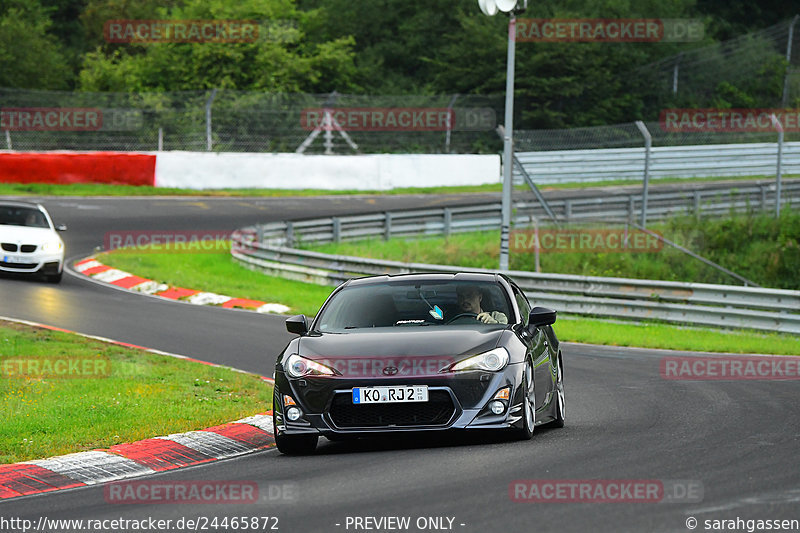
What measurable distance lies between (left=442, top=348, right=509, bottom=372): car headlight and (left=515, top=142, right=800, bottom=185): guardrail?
25.9 meters

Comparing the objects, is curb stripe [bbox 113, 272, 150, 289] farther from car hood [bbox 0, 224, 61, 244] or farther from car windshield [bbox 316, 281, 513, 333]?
car windshield [bbox 316, 281, 513, 333]

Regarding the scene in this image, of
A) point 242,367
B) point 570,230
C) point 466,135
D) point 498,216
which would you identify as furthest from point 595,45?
point 242,367

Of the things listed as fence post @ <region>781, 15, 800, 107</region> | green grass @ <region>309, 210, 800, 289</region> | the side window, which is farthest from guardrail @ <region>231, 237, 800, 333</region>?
fence post @ <region>781, 15, 800, 107</region>

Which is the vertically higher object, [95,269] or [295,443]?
[295,443]

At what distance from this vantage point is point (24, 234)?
22.8 m

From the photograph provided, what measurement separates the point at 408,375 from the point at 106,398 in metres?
3.87

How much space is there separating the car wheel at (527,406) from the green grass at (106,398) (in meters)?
2.79

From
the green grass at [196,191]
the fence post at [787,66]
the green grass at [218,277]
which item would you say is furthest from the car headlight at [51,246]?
the fence post at [787,66]

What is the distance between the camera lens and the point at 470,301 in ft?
32.2

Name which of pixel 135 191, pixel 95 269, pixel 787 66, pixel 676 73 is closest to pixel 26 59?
pixel 135 191

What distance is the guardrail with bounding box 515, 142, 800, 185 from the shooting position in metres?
36.2

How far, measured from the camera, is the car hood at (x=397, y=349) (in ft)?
28.2

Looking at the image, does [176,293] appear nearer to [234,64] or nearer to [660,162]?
[660,162]

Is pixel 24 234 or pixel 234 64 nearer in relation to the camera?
pixel 24 234
